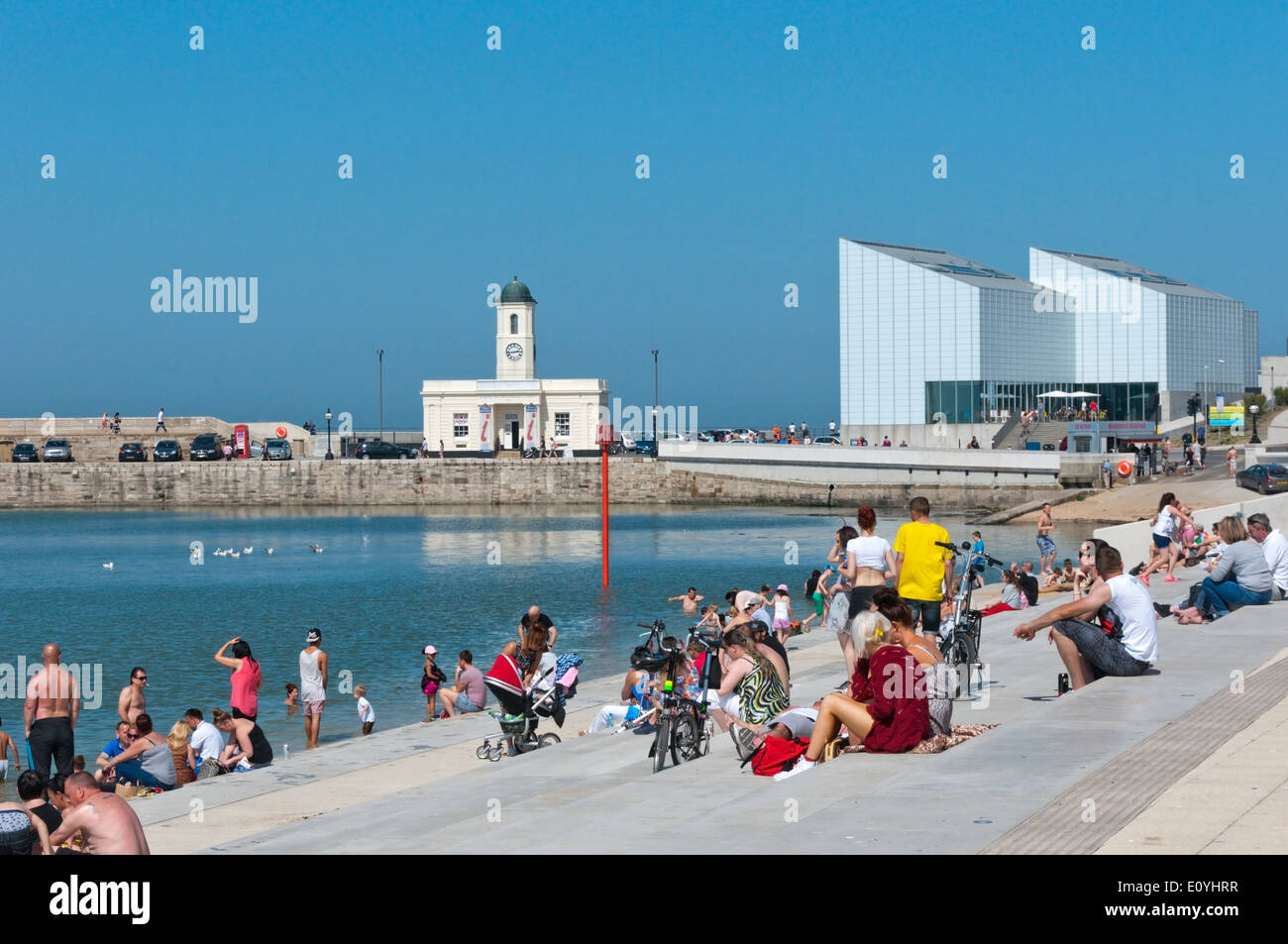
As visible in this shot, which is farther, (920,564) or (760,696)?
(920,564)

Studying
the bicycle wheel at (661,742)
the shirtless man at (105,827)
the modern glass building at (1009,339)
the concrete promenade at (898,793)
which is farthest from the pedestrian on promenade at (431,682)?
the modern glass building at (1009,339)

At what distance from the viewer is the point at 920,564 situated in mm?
13727

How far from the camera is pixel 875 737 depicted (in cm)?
1044

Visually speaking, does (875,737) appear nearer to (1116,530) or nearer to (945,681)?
(945,681)

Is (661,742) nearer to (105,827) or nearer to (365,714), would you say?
(105,827)

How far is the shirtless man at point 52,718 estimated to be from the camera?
14570mm

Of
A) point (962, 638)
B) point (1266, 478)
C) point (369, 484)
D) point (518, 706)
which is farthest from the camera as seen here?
point (369, 484)

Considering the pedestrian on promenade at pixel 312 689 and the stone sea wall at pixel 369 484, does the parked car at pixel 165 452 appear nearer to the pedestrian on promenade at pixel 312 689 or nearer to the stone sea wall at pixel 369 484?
the stone sea wall at pixel 369 484

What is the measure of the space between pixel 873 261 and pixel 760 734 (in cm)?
7620

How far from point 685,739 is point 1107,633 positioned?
13.8ft

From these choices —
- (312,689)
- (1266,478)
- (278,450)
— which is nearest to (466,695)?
(312,689)

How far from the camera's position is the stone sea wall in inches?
3162

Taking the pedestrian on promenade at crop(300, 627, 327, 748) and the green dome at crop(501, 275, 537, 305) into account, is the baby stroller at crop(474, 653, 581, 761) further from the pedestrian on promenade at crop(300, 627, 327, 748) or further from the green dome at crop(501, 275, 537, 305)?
the green dome at crop(501, 275, 537, 305)
